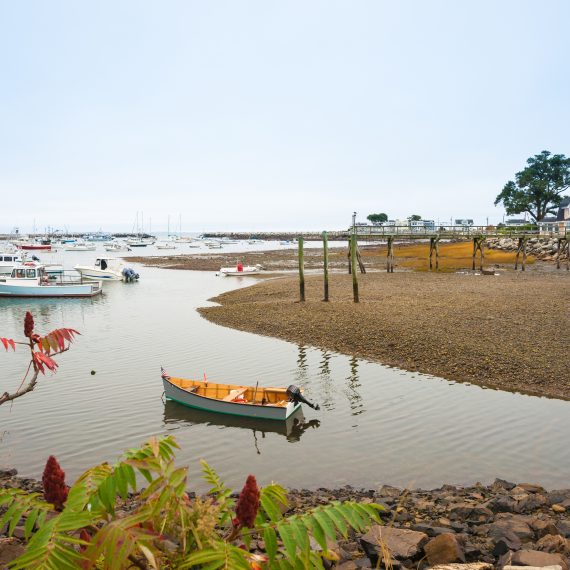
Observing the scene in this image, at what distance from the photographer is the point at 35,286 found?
44.3 meters

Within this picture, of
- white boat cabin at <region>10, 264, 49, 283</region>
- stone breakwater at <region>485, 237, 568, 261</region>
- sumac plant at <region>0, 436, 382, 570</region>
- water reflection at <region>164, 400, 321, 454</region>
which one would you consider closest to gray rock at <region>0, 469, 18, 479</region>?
water reflection at <region>164, 400, 321, 454</region>

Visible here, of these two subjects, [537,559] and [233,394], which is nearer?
[537,559]

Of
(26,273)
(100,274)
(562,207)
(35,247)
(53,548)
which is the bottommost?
(100,274)

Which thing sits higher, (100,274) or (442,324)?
(100,274)

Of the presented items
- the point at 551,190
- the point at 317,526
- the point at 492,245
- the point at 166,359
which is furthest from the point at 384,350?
the point at 551,190

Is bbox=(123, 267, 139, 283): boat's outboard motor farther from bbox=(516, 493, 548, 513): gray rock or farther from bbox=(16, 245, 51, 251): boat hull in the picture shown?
bbox=(16, 245, 51, 251): boat hull

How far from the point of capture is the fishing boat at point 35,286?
4406cm

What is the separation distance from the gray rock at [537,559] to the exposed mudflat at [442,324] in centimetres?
1150

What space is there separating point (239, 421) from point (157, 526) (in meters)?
10.8

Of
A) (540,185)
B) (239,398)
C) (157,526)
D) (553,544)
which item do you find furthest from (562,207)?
(157,526)

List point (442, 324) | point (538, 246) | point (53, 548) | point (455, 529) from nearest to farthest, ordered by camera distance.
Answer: point (53, 548), point (455, 529), point (442, 324), point (538, 246)

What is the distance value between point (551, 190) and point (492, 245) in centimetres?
2078

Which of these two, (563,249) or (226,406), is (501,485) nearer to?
(226,406)

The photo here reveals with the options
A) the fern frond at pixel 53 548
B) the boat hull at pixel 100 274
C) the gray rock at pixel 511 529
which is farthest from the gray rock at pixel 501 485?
the boat hull at pixel 100 274
